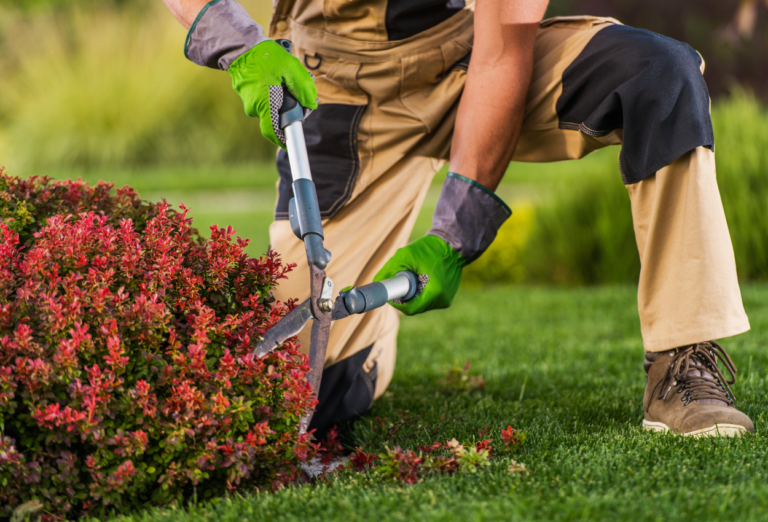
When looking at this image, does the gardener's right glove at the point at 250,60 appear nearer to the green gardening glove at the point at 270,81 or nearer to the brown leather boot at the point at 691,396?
the green gardening glove at the point at 270,81

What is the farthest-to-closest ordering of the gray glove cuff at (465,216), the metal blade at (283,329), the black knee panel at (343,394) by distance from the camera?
1. the black knee panel at (343,394)
2. the gray glove cuff at (465,216)
3. the metal blade at (283,329)

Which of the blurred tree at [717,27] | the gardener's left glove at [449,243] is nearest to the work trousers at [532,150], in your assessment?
the gardener's left glove at [449,243]

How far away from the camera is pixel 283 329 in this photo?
1713 mm

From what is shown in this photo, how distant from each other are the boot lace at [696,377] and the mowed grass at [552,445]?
0.47ft

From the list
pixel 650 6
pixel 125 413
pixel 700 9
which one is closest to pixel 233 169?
A: pixel 650 6

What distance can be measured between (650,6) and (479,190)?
491 inches

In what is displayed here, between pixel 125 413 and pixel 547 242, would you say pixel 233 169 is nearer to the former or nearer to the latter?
pixel 547 242

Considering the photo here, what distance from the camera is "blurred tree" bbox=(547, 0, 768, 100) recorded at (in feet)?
38.7

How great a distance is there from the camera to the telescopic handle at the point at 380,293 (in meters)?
1.76

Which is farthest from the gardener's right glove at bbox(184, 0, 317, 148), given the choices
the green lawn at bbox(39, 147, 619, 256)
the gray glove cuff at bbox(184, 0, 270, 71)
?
the green lawn at bbox(39, 147, 619, 256)

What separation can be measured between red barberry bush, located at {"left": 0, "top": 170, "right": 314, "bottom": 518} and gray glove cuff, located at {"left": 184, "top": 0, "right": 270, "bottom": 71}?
23.8 inches

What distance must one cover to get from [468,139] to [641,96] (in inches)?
20.3

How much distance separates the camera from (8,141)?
14.1m

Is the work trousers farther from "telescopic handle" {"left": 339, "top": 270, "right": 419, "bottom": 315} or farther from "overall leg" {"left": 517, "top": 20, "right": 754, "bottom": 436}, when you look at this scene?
"telescopic handle" {"left": 339, "top": 270, "right": 419, "bottom": 315}
